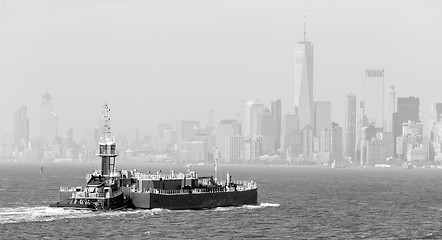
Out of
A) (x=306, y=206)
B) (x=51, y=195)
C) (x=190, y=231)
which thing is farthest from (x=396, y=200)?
(x=190, y=231)

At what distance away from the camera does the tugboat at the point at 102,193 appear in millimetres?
127750

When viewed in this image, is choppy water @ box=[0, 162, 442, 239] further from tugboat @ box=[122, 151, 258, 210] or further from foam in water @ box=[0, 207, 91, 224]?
tugboat @ box=[122, 151, 258, 210]

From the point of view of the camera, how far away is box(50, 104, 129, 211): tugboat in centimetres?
12775

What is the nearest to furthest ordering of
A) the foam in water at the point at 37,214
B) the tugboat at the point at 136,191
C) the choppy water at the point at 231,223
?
1. the choppy water at the point at 231,223
2. the foam in water at the point at 37,214
3. the tugboat at the point at 136,191

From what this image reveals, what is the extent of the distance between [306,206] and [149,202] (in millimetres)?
37243

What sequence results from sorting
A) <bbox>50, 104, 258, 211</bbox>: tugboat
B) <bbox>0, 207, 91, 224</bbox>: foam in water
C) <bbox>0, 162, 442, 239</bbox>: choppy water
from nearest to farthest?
<bbox>0, 162, 442, 239</bbox>: choppy water
<bbox>0, 207, 91, 224</bbox>: foam in water
<bbox>50, 104, 258, 211</bbox>: tugboat

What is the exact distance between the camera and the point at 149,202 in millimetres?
130875

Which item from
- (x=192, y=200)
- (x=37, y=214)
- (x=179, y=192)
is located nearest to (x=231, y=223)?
(x=192, y=200)

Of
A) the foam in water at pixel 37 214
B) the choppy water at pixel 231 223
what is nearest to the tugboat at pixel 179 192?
the choppy water at pixel 231 223

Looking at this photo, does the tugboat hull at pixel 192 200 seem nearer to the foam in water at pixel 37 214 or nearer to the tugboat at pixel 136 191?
the tugboat at pixel 136 191

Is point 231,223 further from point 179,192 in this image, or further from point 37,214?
point 37,214

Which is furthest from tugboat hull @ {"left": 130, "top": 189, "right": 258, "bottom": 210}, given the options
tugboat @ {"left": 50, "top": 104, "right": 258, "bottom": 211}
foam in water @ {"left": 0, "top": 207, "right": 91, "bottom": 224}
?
foam in water @ {"left": 0, "top": 207, "right": 91, "bottom": 224}

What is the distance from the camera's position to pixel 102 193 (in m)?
129

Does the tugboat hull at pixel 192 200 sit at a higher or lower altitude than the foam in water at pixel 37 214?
higher
